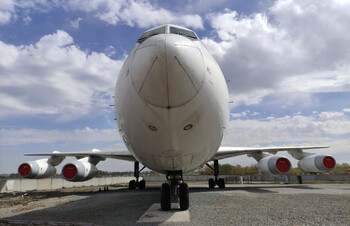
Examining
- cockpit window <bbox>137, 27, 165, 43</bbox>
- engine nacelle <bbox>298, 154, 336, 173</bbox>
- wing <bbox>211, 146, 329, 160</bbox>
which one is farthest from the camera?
engine nacelle <bbox>298, 154, 336, 173</bbox>

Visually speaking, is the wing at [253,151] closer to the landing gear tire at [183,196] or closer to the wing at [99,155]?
the wing at [99,155]

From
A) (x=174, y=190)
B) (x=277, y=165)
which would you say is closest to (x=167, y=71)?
(x=174, y=190)

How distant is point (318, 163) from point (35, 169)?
656 inches

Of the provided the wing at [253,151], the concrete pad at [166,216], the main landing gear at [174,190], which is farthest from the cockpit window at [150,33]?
the wing at [253,151]

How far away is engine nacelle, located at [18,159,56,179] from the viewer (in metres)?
13.9

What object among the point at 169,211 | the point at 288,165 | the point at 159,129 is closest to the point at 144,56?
the point at 159,129

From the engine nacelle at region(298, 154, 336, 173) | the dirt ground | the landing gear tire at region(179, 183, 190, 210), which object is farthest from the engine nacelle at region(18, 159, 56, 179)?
the engine nacelle at region(298, 154, 336, 173)

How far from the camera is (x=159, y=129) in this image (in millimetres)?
3977

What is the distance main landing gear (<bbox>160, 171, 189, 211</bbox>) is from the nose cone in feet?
10.9

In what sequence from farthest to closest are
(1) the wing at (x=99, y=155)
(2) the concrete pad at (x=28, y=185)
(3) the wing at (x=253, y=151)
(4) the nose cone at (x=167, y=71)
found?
(2) the concrete pad at (x=28, y=185), (1) the wing at (x=99, y=155), (3) the wing at (x=253, y=151), (4) the nose cone at (x=167, y=71)

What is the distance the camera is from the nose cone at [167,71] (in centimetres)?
327

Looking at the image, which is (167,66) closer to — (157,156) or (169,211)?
(157,156)

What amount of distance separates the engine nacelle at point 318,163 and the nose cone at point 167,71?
43.6 feet

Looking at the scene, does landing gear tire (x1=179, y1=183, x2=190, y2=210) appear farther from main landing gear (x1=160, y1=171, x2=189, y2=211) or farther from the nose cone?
the nose cone
